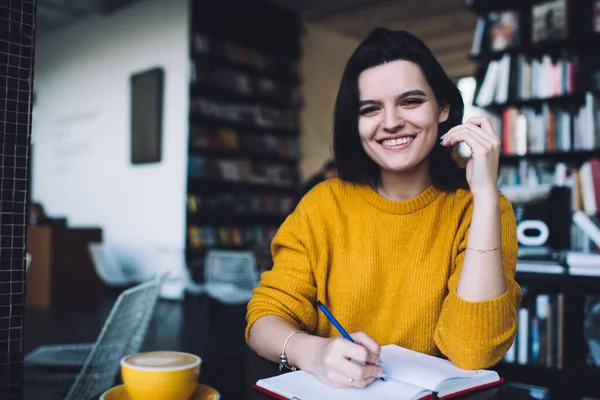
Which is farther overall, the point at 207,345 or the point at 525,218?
the point at 207,345

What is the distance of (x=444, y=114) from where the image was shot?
1248 millimetres

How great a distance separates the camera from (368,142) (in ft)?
3.90

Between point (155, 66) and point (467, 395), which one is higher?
point (155, 66)

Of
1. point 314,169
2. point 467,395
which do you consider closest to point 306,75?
point 314,169

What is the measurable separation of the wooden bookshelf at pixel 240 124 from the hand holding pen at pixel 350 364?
4.85 metres

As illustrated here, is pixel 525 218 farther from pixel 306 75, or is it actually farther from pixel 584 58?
pixel 306 75

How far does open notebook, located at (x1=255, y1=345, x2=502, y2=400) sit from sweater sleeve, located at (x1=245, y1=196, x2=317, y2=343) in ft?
0.83

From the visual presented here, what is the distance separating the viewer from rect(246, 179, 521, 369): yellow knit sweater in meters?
1.13

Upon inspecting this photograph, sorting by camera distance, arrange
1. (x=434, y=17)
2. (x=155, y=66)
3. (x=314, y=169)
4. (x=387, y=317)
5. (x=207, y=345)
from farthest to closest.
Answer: (x=314, y=169), (x=434, y=17), (x=155, y=66), (x=207, y=345), (x=387, y=317)

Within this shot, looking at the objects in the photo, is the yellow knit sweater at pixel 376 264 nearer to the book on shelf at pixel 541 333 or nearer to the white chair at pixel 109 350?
the white chair at pixel 109 350

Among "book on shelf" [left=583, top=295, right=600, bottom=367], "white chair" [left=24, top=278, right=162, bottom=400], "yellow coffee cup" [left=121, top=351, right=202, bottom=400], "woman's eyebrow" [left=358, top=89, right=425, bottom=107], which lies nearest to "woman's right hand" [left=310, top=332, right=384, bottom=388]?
"yellow coffee cup" [left=121, top=351, right=202, bottom=400]

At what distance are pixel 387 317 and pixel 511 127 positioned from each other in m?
2.86

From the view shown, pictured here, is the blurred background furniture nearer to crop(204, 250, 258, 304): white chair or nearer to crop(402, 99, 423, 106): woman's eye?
crop(204, 250, 258, 304): white chair

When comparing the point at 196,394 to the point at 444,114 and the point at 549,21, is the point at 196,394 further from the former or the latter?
the point at 549,21
